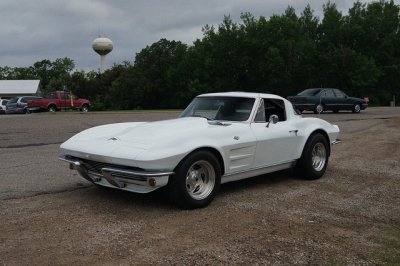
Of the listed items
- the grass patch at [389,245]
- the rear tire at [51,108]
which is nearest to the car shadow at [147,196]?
the grass patch at [389,245]

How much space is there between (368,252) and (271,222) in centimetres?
109

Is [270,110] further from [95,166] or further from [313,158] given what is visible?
[95,166]

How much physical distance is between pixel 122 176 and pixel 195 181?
0.89m

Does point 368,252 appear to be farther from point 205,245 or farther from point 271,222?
point 205,245

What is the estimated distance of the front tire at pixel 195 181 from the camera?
5074mm

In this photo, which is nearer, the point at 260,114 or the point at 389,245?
the point at 389,245

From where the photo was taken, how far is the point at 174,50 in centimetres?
6303

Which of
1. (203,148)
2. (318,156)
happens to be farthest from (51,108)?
(203,148)

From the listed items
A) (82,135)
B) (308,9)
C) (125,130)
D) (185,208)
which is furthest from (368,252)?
(308,9)

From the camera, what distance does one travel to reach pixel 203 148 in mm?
5355

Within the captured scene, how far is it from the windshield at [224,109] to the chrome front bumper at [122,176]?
170 centimetres

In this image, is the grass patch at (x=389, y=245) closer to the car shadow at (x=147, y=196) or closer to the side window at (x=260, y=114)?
the car shadow at (x=147, y=196)

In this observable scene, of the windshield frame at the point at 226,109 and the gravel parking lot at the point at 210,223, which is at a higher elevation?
the windshield frame at the point at 226,109

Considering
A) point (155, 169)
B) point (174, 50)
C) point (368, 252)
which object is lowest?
point (368, 252)
